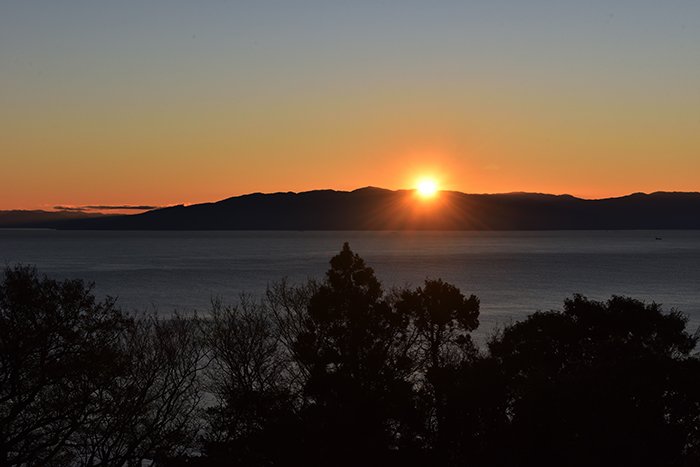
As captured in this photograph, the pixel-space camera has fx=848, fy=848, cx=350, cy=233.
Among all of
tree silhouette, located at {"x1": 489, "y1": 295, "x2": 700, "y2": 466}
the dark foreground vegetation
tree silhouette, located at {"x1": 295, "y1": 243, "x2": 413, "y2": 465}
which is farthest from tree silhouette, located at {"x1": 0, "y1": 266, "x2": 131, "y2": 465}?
tree silhouette, located at {"x1": 489, "y1": 295, "x2": 700, "y2": 466}

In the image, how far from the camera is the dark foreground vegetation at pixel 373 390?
95.9 feet

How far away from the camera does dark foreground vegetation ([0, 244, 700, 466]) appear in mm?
29219

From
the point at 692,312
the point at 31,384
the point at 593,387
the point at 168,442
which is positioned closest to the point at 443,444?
the point at 593,387

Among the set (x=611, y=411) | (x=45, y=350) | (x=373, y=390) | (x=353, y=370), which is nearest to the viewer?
(x=45, y=350)

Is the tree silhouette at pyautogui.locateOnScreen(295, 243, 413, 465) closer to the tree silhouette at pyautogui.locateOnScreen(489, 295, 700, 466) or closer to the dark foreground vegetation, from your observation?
the dark foreground vegetation

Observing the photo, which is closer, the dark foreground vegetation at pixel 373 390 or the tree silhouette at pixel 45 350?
the tree silhouette at pixel 45 350

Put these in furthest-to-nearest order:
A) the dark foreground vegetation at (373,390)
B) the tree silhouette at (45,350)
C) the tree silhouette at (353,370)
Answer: the tree silhouette at (353,370), the dark foreground vegetation at (373,390), the tree silhouette at (45,350)

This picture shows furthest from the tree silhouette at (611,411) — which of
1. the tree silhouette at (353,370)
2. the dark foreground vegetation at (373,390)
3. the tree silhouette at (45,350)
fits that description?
the tree silhouette at (45,350)

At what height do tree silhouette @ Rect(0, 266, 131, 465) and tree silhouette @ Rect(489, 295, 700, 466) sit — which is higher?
tree silhouette @ Rect(0, 266, 131, 465)

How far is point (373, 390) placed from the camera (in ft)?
134

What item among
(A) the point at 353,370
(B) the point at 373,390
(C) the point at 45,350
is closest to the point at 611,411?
(B) the point at 373,390

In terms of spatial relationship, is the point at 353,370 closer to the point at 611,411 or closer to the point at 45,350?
the point at 611,411

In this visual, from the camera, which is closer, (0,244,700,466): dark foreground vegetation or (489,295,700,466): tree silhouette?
(0,244,700,466): dark foreground vegetation

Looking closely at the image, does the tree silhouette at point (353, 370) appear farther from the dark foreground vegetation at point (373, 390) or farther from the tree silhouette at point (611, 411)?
the tree silhouette at point (611, 411)
